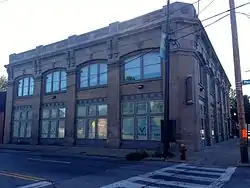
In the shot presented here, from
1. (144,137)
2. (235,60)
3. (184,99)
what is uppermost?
(235,60)

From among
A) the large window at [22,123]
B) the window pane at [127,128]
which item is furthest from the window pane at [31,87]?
the window pane at [127,128]

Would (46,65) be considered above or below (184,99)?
above

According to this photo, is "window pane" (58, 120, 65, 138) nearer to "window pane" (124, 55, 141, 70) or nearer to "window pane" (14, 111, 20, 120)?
"window pane" (14, 111, 20, 120)

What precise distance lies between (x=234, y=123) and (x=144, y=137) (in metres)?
43.6

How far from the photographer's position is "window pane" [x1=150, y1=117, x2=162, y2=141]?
21.4m

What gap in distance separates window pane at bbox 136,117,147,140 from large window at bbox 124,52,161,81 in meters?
3.68

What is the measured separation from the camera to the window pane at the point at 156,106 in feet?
71.1

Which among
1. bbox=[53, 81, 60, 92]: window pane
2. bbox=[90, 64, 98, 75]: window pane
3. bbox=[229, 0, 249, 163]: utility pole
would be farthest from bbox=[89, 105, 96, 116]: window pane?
bbox=[229, 0, 249, 163]: utility pole

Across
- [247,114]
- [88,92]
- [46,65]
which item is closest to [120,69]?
[88,92]

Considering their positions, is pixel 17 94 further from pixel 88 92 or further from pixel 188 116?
pixel 188 116

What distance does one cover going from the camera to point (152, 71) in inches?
892

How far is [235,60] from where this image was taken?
1472cm

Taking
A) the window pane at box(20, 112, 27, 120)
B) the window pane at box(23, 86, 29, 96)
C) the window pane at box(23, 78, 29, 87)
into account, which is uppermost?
the window pane at box(23, 78, 29, 87)

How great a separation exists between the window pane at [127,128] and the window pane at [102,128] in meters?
2.09
